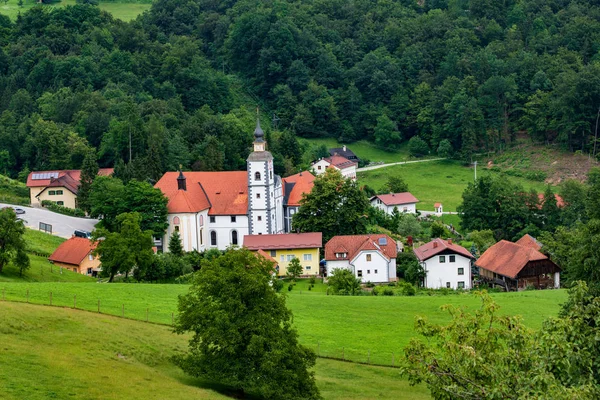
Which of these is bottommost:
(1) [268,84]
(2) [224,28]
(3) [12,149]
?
(3) [12,149]

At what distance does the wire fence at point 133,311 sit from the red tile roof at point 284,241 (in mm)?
21338

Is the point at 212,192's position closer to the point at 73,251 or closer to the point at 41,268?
the point at 73,251

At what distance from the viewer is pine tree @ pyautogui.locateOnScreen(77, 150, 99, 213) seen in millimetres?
85000

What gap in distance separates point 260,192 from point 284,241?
23.2 feet

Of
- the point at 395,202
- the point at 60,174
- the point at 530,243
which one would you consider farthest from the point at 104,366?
the point at 395,202

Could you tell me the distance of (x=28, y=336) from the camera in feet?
124

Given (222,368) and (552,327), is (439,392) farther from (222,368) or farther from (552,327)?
(222,368)

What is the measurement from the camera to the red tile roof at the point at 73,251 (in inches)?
2603

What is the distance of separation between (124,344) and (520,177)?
7779 centimetres

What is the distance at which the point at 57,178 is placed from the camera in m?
87.6

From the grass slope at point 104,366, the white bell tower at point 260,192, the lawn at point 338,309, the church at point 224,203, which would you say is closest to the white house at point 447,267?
the lawn at point 338,309

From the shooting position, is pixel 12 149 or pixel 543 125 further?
pixel 543 125

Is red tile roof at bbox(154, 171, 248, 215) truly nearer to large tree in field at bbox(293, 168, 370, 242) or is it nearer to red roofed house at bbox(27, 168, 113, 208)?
large tree in field at bbox(293, 168, 370, 242)

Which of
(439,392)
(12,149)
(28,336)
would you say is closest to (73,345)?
(28,336)
